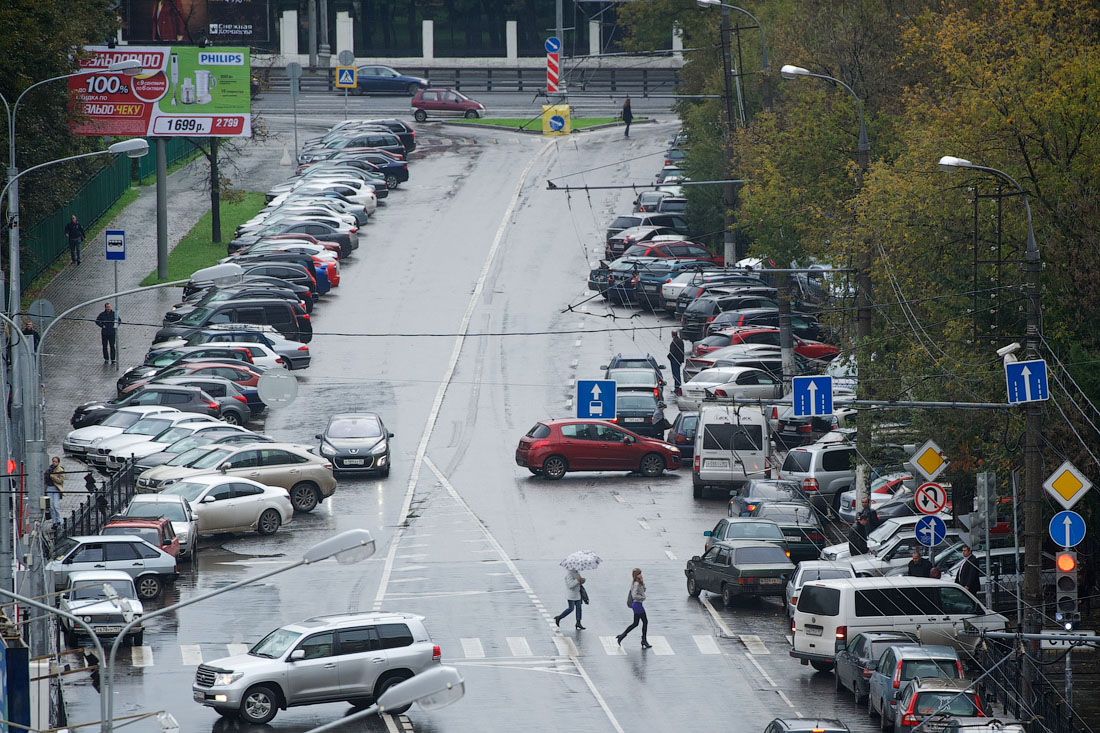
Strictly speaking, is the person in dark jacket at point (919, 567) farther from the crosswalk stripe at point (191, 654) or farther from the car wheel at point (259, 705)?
the crosswalk stripe at point (191, 654)

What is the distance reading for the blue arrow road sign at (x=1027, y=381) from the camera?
84.2 ft

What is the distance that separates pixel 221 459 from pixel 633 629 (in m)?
12.4

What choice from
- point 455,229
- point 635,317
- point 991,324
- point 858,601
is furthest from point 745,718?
point 455,229

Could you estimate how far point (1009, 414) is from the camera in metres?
31.2

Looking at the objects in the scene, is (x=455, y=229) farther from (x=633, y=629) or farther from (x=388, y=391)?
(x=633, y=629)

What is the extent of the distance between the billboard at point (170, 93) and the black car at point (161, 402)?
20.0 m

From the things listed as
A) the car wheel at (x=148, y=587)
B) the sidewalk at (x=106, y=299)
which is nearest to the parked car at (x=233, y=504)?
the sidewalk at (x=106, y=299)

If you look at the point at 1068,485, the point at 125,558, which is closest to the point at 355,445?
the point at 125,558

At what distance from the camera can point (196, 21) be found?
6956 cm

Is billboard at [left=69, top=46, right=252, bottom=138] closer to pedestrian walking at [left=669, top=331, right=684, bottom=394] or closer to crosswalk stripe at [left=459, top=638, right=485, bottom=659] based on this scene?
pedestrian walking at [left=669, top=331, right=684, bottom=394]

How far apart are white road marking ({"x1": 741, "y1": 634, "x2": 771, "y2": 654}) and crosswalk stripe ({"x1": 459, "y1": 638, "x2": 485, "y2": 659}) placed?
4.67 meters

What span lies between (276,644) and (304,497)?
12687 mm

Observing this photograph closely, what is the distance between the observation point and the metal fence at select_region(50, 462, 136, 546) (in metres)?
35.5

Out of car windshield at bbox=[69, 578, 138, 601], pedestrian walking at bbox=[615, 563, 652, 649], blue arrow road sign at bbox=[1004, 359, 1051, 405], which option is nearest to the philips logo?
car windshield at bbox=[69, 578, 138, 601]
